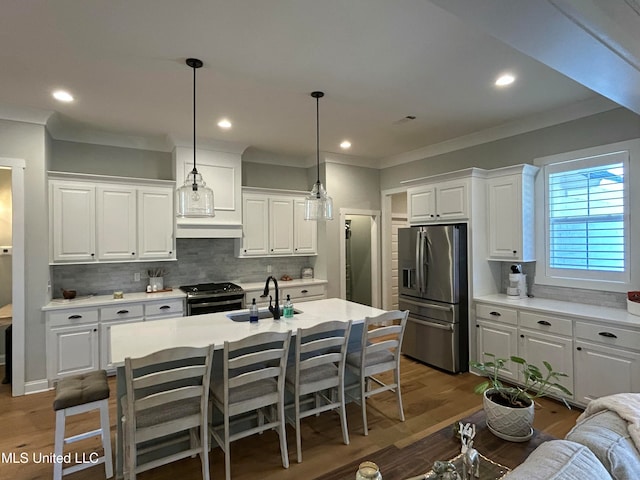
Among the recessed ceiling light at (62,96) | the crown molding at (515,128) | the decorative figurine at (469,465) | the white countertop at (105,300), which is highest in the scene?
the recessed ceiling light at (62,96)

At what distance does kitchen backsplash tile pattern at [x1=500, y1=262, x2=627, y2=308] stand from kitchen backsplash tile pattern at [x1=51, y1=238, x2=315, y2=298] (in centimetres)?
281

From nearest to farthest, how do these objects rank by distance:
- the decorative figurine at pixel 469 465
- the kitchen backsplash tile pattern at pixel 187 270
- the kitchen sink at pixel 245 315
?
the decorative figurine at pixel 469 465 → the kitchen sink at pixel 245 315 → the kitchen backsplash tile pattern at pixel 187 270

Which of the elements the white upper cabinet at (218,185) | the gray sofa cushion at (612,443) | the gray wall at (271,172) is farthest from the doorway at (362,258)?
the gray sofa cushion at (612,443)

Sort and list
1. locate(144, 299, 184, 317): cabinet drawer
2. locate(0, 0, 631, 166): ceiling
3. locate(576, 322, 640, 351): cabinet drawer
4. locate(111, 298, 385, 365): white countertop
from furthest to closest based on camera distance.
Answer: locate(144, 299, 184, 317): cabinet drawer → locate(576, 322, 640, 351): cabinet drawer → locate(111, 298, 385, 365): white countertop → locate(0, 0, 631, 166): ceiling

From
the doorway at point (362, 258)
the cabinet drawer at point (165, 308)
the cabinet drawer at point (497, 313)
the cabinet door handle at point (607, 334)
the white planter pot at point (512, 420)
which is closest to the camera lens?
the white planter pot at point (512, 420)

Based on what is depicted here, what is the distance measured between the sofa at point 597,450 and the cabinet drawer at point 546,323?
77.5 inches

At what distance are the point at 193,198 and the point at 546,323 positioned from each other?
3.36 m

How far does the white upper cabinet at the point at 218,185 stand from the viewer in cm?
439

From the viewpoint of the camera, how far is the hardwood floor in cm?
233

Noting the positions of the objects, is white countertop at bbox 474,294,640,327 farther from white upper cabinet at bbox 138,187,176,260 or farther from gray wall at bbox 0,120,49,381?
gray wall at bbox 0,120,49,381

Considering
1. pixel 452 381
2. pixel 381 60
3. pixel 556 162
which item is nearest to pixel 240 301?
pixel 452 381

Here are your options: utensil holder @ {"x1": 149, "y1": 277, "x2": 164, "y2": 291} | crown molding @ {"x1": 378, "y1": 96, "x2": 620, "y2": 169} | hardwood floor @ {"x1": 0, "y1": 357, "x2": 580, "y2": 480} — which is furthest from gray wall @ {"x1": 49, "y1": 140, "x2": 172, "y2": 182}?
crown molding @ {"x1": 378, "y1": 96, "x2": 620, "y2": 169}

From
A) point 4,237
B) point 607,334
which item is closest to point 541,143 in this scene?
point 607,334

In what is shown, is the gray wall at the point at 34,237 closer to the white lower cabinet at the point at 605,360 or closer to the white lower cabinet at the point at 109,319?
the white lower cabinet at the point at 109,319
